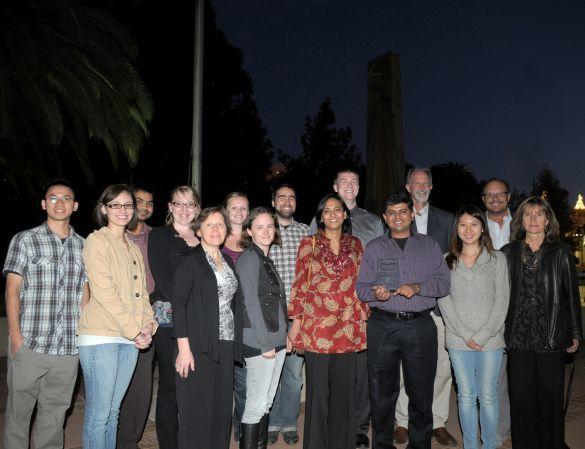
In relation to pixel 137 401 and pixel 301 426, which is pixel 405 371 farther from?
pixel 137 401

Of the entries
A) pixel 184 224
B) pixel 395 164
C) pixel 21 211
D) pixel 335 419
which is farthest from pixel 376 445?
pixel 21 211

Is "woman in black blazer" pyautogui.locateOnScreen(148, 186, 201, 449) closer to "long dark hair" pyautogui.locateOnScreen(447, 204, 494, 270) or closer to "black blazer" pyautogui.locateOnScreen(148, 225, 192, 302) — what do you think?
"black blazer" pyautogui.locateOnScreen(148, 225, 192, 302)

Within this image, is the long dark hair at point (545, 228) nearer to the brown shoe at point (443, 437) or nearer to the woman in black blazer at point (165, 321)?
the brown shoe at point (443, 437)

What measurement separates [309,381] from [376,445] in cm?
82

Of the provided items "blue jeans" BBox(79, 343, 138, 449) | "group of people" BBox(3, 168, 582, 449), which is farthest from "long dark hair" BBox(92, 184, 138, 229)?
"blue jeans" BBox(79, 343, 138, 449)

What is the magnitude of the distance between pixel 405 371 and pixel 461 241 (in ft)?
4.16

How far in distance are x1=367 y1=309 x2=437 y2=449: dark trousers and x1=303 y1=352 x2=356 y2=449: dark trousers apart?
0.73ft

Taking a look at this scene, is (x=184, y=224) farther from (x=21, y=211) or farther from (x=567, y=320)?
(x=21, y=211)

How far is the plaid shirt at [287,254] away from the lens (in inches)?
206

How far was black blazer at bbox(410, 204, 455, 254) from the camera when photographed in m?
5.45

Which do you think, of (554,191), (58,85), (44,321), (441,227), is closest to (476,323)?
(441,227)

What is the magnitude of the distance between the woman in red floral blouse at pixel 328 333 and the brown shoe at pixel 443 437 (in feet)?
3.55

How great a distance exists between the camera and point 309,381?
15.0ft

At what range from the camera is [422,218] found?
5.59 m
